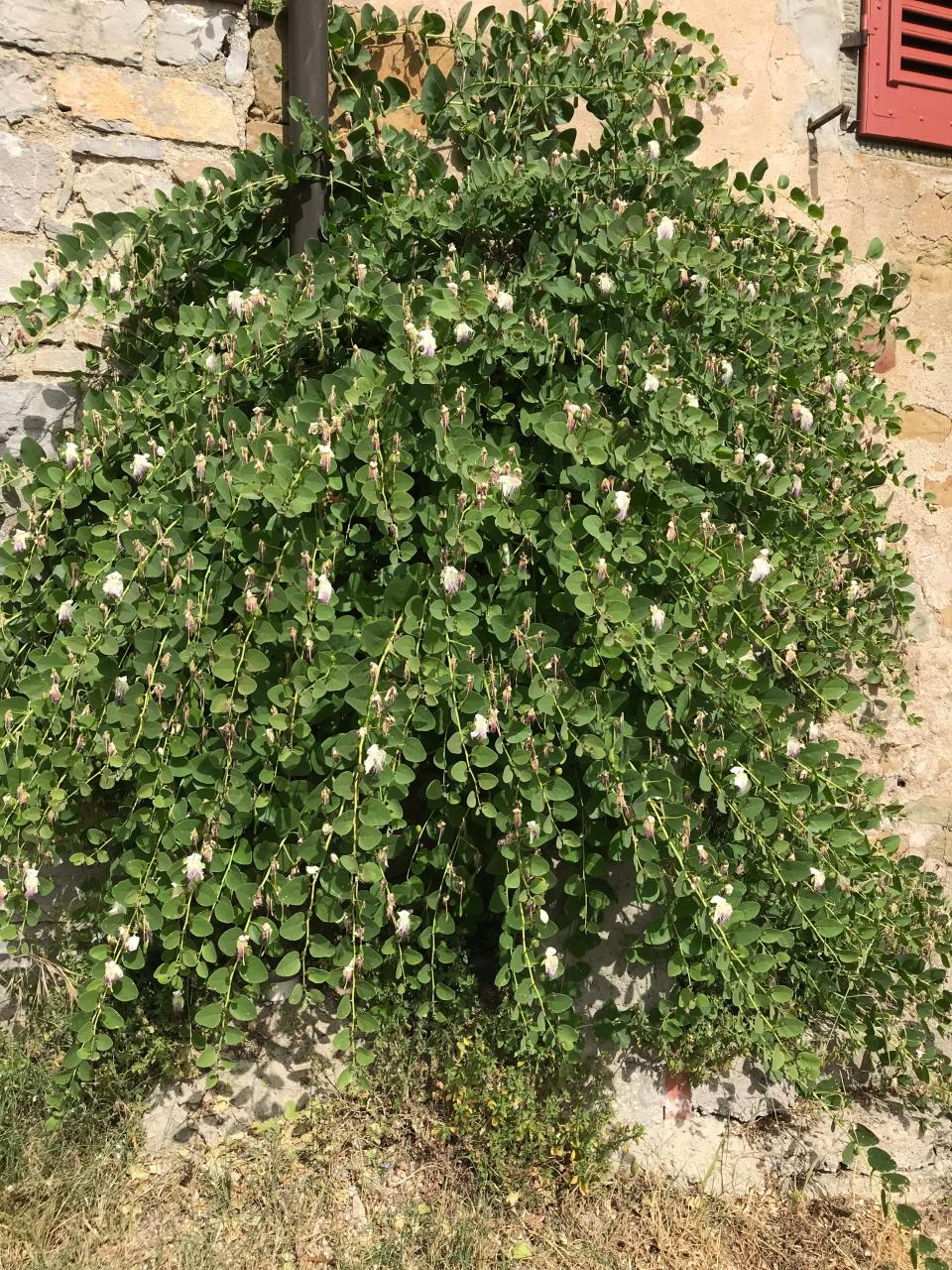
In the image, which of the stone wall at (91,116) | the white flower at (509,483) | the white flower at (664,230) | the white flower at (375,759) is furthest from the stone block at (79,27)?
the white flower at (375,759)

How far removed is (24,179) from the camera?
92.2 inches

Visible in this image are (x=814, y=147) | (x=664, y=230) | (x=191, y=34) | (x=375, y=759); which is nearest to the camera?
(x=375, y=759)

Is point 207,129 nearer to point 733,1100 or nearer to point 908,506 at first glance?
point 908,506

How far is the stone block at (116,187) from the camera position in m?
2.38

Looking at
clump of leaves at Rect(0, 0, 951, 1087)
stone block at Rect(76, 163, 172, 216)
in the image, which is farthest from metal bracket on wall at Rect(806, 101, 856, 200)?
stone block at Rect(76, 163, 172, 216)

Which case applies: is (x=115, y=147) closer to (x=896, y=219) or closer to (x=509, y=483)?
(x=509, y=483)

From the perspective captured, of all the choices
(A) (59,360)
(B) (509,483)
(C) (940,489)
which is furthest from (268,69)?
(C) (940,489)

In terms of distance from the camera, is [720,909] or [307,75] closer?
[720,909]

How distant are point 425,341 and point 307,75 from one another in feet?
3.22

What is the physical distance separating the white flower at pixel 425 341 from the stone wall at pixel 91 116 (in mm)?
936

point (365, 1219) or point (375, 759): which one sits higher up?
point (375, 759)

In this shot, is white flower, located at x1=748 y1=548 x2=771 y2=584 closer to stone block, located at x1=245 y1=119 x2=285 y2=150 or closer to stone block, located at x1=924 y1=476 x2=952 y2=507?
stone block, located at x1=924 y1=476 x2=952 y2=507

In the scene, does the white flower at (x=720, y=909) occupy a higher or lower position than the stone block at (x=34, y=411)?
lower

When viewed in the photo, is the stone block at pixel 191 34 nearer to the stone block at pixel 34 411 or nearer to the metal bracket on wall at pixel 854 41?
the stone block at pixel 34 411
